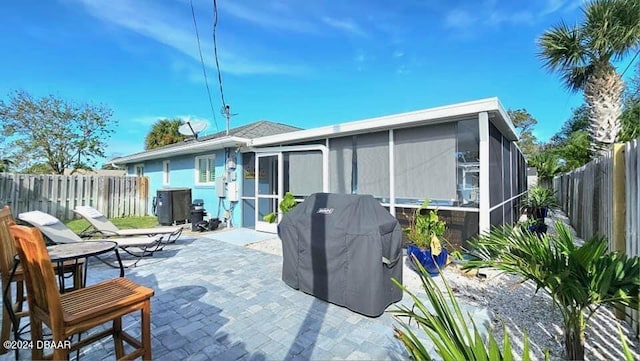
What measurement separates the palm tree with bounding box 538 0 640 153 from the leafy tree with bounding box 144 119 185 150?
78.4ft

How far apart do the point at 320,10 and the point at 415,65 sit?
583cm

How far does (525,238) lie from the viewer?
2449 mm

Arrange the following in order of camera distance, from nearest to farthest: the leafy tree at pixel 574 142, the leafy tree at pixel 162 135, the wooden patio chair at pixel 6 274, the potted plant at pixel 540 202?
1. the wooden patio chair at pixel 6 274
2. the potted plant at pixel 540 202
3. the leafy tree at pixel 574 142
4. the leafy tree at pixel 162 135

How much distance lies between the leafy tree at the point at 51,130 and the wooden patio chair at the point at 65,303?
835 inches

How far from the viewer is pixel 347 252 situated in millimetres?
3586

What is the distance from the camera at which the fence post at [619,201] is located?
11.0 ft

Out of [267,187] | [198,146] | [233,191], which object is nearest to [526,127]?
[267,187]

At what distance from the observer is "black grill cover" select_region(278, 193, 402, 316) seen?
3434 mm

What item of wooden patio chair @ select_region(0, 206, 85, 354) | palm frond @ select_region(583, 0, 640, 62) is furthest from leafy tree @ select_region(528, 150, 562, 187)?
wooden patio chair @ select_region(0, 206, 85, 354)

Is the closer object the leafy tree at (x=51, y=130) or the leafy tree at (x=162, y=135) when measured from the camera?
the leafy tree at (x=51, y=130)

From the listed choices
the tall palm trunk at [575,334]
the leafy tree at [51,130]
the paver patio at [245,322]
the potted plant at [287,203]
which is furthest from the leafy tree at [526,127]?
the leafy tree at [51,130]

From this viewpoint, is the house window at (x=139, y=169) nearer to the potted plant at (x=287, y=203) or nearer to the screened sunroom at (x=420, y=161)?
the screened sunroom at (x=420, y=161)

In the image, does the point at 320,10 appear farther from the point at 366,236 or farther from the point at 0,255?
the point at 0,255

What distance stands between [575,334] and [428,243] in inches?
114
